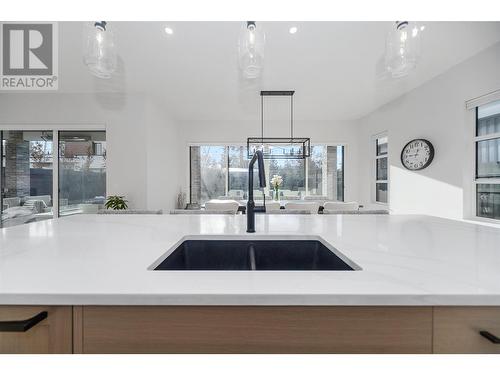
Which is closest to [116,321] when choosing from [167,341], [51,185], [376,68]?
[167,341]

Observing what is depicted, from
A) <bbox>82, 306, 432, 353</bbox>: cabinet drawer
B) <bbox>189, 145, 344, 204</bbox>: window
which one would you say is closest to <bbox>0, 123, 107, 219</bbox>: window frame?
<bbox>189, 145, 344, 204</bbox>: window

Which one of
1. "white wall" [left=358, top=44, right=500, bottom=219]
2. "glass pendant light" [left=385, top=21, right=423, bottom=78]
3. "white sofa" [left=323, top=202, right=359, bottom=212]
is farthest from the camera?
"white sofa" [left=323, top=202, right=359, bottom=212]

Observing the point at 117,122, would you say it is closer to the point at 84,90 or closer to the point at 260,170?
the point at 84,90

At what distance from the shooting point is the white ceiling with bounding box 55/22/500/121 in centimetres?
250

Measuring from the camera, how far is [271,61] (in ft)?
10.2

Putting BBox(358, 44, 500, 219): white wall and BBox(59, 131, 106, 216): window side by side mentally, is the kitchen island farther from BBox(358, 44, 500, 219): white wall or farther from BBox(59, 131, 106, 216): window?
BBox(59, 131, 106, 216): window

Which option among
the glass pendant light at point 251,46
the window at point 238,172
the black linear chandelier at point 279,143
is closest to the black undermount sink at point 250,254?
the glass pendant light at point 251,46

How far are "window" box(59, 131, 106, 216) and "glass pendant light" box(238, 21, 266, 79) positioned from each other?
11.8 ft

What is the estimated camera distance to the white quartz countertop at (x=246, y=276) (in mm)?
538

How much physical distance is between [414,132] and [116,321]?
183 inches

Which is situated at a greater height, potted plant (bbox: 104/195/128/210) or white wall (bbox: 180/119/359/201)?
white wall (bbox: 180/119/359/201)

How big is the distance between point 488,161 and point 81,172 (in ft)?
19.5

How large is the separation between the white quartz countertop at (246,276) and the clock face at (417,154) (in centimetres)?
307

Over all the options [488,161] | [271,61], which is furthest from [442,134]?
[271,61]
